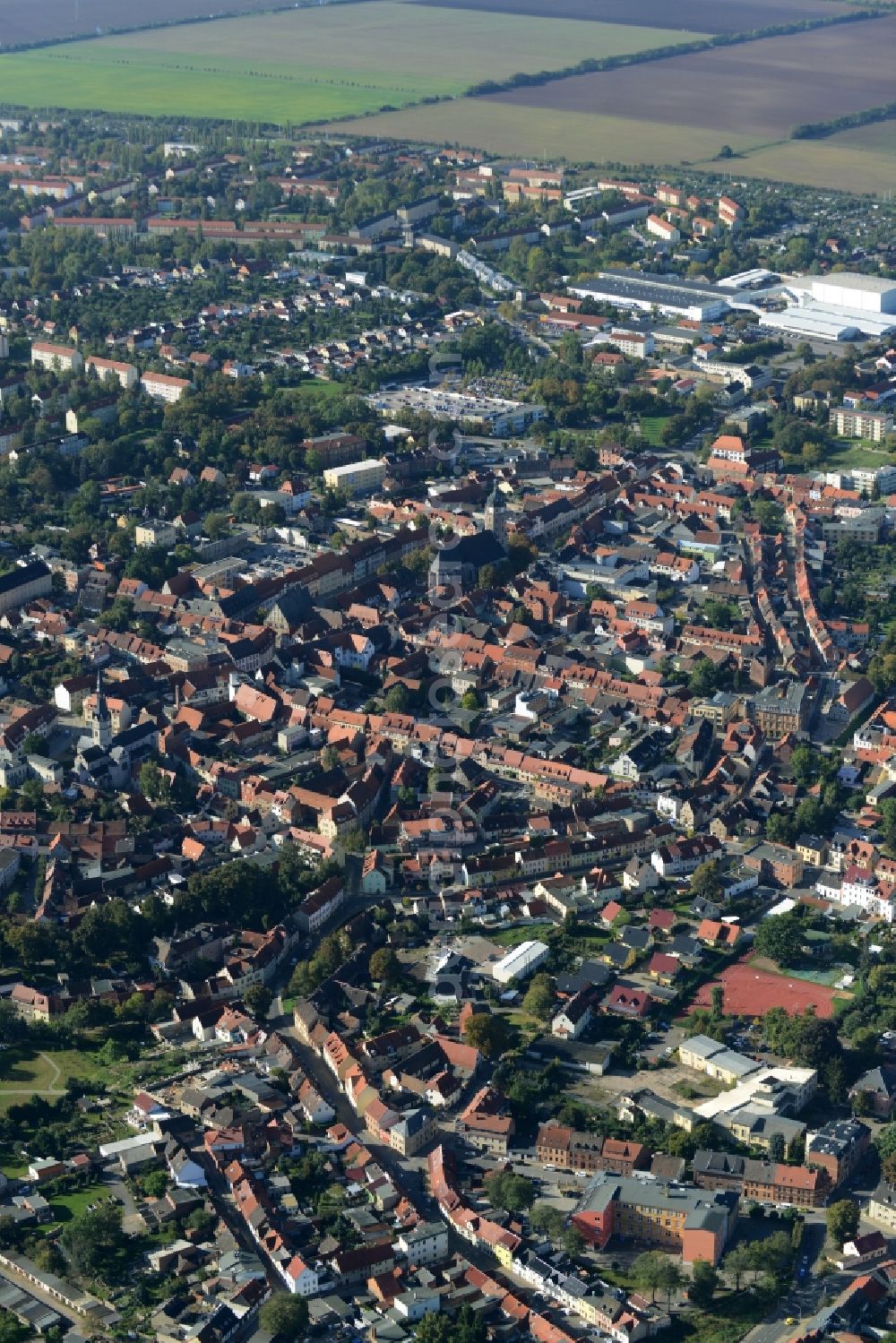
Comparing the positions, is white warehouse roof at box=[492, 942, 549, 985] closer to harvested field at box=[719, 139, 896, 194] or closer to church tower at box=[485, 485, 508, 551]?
church tower at box=[485, 485, 508, 551]

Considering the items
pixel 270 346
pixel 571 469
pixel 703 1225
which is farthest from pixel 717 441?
pixel 703 1225

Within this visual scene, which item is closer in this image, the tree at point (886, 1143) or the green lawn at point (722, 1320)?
the green lawn at point (722, 1320)

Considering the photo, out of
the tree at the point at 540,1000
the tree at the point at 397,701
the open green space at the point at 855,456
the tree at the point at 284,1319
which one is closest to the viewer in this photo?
the tree at the point at 284,1319

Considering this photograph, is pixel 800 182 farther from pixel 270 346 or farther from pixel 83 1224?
pixel 83 1224

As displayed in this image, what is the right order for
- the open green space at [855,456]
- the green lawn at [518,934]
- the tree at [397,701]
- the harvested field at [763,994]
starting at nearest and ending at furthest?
the harvested field at [763,994], the green lawn at [518,934], the tree at [397,701], the open green space at [855,456]

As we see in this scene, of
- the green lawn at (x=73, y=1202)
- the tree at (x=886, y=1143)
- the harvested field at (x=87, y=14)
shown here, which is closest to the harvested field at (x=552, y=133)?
the harvested field at (x=87, y=14)

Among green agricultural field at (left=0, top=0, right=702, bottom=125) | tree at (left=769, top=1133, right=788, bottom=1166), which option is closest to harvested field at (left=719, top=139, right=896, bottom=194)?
green agricultural field at (left=0, top=0, right=702, bottom=125)

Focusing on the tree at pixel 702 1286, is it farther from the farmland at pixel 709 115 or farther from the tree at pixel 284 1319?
the farmland at pixel 709 115
